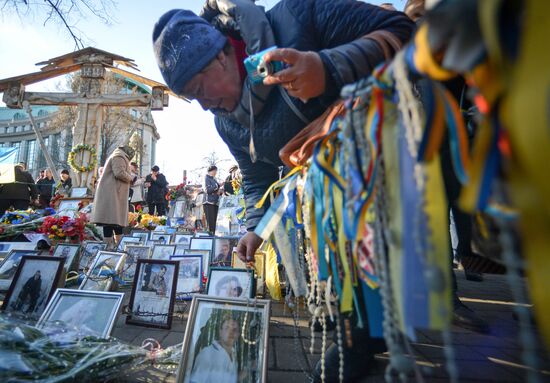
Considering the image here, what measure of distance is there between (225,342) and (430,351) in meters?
1.05

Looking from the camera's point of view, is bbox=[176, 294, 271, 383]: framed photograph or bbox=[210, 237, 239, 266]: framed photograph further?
bbox=[210, 237, 239, 266]: framed photograph

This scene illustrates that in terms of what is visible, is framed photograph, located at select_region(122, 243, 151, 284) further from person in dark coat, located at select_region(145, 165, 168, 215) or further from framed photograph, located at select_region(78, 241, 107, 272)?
person in dark coat, located at select_region(145, 165, 168, 215)

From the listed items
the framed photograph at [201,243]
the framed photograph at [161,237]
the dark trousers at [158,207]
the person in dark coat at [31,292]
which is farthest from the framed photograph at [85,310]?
the dark trousers at [158,207]

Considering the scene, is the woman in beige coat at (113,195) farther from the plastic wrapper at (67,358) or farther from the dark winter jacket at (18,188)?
the plastic wrapper at (67,358)

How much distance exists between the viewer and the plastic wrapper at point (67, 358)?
958mm

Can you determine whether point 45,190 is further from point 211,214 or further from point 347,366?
point 347,366

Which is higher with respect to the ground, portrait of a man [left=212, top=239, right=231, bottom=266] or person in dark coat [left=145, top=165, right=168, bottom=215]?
person in dark coat [left=145, top=165, right=168, bottom=215]

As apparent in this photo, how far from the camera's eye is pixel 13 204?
5457mm

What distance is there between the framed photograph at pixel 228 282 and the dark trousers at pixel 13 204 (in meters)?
5.35

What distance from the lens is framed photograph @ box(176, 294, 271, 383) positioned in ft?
3.51

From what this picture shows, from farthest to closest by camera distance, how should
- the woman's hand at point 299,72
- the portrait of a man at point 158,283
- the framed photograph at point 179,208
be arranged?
the framed photograph at point 179,208, the portrait of a man at point 158,283, the woman's hand at point 299,72

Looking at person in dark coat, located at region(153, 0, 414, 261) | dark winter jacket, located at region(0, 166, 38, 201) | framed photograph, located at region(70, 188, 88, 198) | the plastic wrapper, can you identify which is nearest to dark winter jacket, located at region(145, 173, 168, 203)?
framed photograph, located at region(70, 188, 88, 198)

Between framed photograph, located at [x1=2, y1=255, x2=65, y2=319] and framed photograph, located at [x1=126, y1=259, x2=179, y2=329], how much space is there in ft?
1.50

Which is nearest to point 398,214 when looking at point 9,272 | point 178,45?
point 178,45
